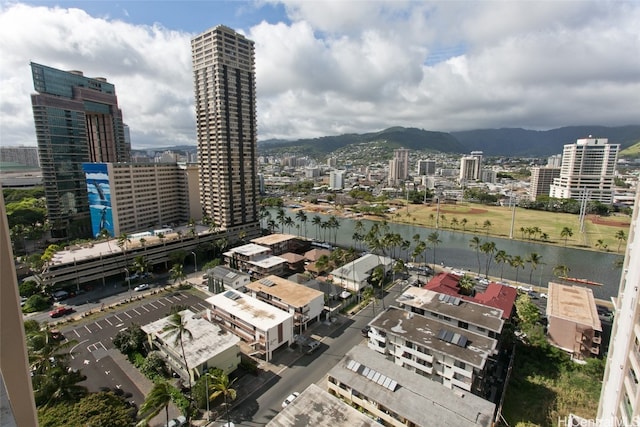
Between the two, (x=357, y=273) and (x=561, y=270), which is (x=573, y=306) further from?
(x=357, y=273)

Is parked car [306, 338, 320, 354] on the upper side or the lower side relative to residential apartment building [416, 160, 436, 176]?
lower

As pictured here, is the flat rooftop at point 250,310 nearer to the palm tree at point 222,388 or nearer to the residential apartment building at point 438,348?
the palm tree at point 222,388

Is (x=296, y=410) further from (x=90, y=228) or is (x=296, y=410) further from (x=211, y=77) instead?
(x=90, y=228)

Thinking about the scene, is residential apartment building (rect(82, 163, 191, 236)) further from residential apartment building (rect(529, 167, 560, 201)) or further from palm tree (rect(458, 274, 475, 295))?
residential apartment building (rect(529, 167, 560, 201))

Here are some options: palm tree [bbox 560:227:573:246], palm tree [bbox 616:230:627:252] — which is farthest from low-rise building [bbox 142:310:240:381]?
palm tree [bbox 616:230:627:252]

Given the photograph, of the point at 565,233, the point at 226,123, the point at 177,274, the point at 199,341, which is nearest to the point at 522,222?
the point at 565,233

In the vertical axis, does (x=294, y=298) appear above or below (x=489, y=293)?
above
